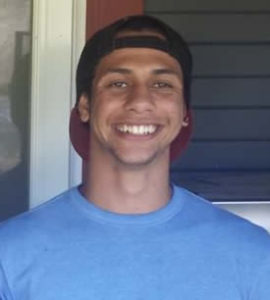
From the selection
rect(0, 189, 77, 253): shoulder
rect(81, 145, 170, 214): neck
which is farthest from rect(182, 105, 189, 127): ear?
rect(0, 189, 77, 253): shoulder

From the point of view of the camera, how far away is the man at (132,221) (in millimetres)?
1842

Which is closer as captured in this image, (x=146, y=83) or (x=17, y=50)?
(x=146, y=83)

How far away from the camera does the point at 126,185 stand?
6.36 ft

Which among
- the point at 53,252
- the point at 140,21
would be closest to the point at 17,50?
the point at 140,21

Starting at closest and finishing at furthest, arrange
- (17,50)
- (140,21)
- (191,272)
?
(191,272), (140,21), (17,50)

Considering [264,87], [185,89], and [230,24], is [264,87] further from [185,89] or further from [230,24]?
[185,89]

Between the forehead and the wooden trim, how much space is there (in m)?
1.14

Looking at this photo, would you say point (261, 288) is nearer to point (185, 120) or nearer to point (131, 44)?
point (185, 120)

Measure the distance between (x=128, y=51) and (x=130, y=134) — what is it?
0.66 feet

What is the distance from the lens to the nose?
74.2 inches

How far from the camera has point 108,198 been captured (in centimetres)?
196

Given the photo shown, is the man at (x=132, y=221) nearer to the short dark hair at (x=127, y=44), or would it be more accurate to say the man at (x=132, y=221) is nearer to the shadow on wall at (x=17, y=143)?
the short dark hair at (x=127, y=44)

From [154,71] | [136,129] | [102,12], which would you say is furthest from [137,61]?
[102,12]

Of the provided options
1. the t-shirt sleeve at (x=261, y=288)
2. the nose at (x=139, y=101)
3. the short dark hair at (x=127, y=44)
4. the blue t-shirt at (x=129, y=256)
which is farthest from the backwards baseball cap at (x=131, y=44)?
the t-shirt sleeve at (x=261, y=288)
